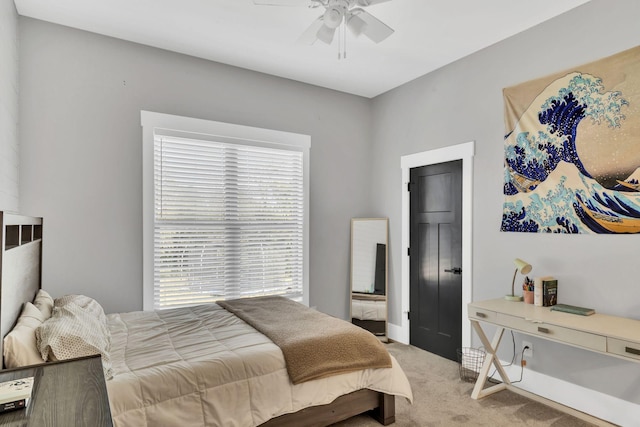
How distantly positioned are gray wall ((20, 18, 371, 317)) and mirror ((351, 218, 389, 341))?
172 centimetres

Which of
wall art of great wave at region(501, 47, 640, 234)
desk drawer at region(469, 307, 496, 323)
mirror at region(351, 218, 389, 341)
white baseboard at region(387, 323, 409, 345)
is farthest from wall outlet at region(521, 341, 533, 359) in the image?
mirror at region(351, 218, 389, 341)

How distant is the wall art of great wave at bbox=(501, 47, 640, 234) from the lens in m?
2.48

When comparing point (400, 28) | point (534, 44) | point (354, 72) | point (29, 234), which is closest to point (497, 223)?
point (534, 44)

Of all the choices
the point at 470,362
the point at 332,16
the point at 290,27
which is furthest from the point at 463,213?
the point at 290,27

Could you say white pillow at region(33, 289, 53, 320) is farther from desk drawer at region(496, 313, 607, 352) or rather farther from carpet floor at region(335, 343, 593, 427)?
desk drawer at region(496, 313, 607, 352)

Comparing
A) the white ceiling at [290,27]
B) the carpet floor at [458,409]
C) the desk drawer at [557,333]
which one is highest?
the white ceiling at [290,27]

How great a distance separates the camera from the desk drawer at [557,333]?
7.11 ft

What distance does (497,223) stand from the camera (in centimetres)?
329

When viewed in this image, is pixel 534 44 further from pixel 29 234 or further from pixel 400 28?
pixel 29 234

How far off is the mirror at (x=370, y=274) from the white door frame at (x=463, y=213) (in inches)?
10.1

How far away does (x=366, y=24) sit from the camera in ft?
8.06

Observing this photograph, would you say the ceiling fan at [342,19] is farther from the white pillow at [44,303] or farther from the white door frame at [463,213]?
the white pillow at [44,303]

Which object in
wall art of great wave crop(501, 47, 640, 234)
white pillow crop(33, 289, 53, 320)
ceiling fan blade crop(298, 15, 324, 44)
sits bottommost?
white pillow crop(33, 289, 53, 320)

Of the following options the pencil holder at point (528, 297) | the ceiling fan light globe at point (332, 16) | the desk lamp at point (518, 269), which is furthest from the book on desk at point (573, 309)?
the ceiling fan light globe at point (332, 16)
